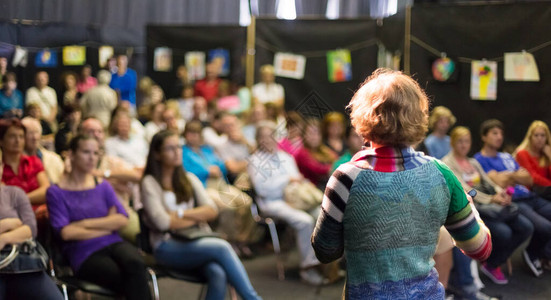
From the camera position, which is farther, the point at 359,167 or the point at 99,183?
the point at 99,183

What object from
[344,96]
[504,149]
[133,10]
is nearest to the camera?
[504,149]

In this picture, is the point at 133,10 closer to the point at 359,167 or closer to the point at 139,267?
the point at 139,267

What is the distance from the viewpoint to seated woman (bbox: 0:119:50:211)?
3645mm

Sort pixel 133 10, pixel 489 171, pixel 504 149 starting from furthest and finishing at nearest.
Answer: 1. pixel 133 10
2. pixel 504 149
3. pixel 489 171

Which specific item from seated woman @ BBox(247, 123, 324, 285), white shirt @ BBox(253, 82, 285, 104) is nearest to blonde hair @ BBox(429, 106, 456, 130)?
seated woman @ BBox(247, 123, 324, 285)

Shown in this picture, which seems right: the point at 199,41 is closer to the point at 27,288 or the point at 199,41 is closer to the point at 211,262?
the point at 211,262

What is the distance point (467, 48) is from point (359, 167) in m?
3.61

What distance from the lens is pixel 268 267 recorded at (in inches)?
190

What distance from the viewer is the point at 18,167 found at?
370 cm

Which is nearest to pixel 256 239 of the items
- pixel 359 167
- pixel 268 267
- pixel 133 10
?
pixel 268 267

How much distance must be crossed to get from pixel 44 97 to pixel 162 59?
2.17 m

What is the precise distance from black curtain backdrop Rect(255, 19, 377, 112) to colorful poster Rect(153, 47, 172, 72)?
216 cm

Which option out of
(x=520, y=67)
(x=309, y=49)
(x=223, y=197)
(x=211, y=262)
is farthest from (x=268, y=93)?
(x=211, y=262)

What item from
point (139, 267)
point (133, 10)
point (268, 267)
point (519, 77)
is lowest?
point (268, 267)
